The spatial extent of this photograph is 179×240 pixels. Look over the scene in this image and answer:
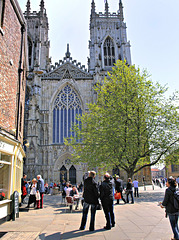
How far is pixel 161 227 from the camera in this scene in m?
5.88

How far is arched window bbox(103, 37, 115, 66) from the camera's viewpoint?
35.4 metres

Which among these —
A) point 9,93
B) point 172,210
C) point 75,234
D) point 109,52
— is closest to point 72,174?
point 109,52

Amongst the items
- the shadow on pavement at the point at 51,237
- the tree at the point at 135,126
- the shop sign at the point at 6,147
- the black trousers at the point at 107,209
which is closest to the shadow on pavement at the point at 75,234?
the shadow on pavement at the point at 51,237

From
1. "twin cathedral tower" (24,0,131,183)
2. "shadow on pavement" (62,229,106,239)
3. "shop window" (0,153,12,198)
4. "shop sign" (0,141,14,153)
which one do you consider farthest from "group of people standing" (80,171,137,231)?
"twin cathedral tower" (24,0,131,183)

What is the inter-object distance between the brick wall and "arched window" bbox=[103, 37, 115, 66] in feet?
89.2

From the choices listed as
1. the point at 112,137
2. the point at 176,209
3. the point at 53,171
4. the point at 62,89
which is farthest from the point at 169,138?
the point at 62,89

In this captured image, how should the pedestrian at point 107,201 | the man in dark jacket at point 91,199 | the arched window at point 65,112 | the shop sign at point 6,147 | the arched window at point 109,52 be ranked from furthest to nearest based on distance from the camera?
1. the arched window at point 109,52
2. the arched window at point 65,112
3. the shop sign at point 6,147
4. the pedestrian at point 107,201
5. the man in dark jacket at point 91,199

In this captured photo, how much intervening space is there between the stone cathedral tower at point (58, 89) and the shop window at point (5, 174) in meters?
18.7

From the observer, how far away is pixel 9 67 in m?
8.26

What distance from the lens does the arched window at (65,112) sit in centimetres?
2944

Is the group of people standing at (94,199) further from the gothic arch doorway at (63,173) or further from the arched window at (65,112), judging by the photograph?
the arched window at (65,112)

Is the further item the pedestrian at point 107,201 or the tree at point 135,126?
the tree at point 135,126

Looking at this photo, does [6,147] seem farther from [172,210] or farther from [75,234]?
[172,210]

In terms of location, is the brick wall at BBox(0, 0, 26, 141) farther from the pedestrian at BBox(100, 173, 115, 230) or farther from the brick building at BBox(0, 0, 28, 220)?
the pedestrian at BBox(100, 173, 115, 230)
